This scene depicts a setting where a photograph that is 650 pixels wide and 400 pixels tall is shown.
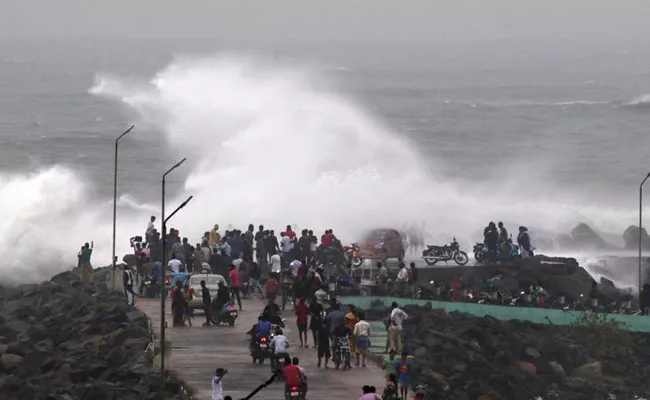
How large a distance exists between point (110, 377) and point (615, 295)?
1393cm

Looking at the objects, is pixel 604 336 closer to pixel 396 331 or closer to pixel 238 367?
pixel 396 331

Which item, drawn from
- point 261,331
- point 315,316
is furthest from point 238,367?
point 315,316

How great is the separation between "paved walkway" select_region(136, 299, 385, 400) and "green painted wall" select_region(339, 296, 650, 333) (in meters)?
1.84

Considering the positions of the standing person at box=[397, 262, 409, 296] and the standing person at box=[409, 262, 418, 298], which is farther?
the standing person at box=[397, 262, 409, 296]

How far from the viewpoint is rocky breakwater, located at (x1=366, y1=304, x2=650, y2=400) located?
28.9 metres

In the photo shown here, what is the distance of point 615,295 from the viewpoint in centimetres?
3747

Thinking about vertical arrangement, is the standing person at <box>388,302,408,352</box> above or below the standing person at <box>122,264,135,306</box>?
below

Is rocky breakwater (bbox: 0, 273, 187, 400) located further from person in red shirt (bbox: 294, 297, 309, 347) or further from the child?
the child

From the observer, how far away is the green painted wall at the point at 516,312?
109 feet

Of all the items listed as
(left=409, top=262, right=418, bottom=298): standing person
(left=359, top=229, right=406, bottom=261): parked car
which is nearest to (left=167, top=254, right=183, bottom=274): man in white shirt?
(left=409, top=262, right=418, bottom=298): standing person

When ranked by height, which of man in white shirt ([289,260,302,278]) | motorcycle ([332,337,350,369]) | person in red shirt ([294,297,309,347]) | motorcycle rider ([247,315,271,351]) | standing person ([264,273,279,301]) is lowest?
motorcycle ([332,337,350,369])

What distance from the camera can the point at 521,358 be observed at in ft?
101

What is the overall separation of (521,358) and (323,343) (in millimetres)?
4169

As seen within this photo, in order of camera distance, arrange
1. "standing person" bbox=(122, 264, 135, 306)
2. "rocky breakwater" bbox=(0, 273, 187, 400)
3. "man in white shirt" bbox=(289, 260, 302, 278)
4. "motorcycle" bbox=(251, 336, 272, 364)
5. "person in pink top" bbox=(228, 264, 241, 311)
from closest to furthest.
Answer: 1. "rocky breakwater" bbox=(0, 273, 187, 400)
2. "motorcycle" bbox=(251, 336, 272, 364)
3. "person in pink top" bbox=(228, 264, 241, 311)
4. "man in white shirt" bbox=(289, 260, 302, 278)
5. "standing person" bbox=(122, 264, 135, 306)
